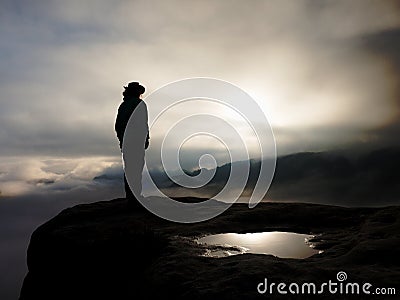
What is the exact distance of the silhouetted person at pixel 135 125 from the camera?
12008 millimetres

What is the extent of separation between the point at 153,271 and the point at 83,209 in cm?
707

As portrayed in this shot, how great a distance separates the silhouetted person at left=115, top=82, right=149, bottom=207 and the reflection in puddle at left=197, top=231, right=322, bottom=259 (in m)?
3.78

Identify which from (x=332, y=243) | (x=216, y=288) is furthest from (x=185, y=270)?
(x=332, y=243)

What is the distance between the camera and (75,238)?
31.2 ft

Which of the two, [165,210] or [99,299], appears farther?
[165,210]

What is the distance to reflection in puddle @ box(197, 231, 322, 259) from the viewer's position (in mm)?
7703

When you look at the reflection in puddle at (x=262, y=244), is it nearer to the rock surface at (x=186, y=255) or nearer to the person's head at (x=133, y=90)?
the rock surface at (x=186, y=255)

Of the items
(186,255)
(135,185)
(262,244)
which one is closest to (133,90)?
(135,185)

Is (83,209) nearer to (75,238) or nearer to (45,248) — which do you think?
(45,248)

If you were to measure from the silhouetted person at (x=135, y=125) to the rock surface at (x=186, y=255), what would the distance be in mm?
1324

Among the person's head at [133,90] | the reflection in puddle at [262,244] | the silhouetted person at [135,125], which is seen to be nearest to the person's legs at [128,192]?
the silhouetted person at [135,125]

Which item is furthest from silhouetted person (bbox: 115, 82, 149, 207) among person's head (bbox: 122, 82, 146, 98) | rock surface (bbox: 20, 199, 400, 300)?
rock surface (bbox: 20, 199, 400, 300)

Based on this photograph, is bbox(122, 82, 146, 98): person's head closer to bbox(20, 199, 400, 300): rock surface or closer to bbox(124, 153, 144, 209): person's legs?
bbox(124, 153, 144, 209): person's legs

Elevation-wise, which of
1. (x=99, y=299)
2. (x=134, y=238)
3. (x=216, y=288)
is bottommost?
(x=99, y=299)
